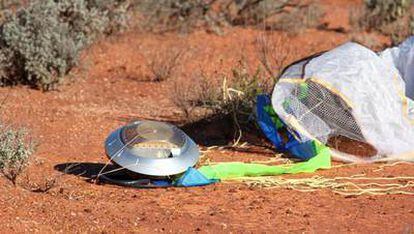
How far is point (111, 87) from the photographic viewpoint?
10953mm

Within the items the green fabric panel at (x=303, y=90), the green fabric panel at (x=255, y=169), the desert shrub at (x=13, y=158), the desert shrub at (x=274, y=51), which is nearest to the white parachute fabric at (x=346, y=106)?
the green fabric panel at (x=303, y=90)

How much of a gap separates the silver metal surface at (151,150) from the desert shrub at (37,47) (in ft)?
12.6

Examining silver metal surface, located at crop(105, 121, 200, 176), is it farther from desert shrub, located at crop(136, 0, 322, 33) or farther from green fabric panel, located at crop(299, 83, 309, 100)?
desert shrub, located at crop(136, 0, 322, 33)

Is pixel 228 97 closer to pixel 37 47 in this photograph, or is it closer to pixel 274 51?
pixel 274 51

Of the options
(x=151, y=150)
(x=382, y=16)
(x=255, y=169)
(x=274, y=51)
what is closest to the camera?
(x=151, y=150)

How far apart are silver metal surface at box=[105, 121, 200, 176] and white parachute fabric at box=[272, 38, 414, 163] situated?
51.5 inches

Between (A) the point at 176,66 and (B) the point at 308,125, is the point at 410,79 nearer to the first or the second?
(B) the point at 308,125

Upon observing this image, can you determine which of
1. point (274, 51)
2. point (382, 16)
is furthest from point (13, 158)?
point (382, 16)

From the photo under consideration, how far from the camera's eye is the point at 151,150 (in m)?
6.71

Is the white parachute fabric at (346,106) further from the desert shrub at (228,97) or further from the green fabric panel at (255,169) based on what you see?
the desert shrub at (228,97)

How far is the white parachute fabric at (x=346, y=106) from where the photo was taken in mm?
7828

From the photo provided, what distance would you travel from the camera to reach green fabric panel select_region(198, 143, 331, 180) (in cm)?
709

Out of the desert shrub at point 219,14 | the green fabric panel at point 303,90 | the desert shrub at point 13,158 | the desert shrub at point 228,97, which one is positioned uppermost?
the desert shrub at point 13,158

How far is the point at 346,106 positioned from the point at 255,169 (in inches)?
43.7
